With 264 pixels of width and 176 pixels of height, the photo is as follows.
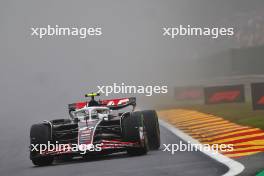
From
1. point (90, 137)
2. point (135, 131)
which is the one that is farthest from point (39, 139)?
point (135, 131)

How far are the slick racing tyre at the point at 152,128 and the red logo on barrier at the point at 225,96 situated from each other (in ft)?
31.3

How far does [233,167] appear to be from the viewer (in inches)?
420

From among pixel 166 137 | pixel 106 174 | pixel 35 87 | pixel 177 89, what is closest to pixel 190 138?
pixel 166 137

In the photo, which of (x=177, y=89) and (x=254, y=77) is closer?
(x=177, y=89)

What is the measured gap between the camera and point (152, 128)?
15.8 meters

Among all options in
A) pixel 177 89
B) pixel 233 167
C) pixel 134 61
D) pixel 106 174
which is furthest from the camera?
pixel 134 61

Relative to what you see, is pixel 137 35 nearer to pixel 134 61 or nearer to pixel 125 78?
pixel 134 61

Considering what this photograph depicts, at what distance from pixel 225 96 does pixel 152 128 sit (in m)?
10.4

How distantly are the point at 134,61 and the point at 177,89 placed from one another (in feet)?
254

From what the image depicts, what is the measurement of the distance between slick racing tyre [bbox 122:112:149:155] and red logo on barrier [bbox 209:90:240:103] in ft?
35.4

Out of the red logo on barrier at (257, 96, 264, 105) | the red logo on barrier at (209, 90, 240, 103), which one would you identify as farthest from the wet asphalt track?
the red logo on barrier at (209, 90, 240, 103)

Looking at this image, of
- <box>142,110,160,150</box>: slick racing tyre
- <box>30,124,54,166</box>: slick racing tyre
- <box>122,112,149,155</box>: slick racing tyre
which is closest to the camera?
<box>122,112,149,155</box>: slick racing tyre

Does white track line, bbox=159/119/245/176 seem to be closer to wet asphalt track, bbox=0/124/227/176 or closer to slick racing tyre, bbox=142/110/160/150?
wet asphalt track, bbox=0/124/227/176

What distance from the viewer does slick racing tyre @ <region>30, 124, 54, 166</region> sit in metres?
14.5
